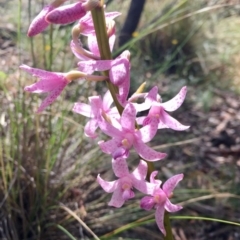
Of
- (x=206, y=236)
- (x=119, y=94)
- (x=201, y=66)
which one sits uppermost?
(x=119, y=94)

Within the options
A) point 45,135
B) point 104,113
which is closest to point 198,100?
point 45,135

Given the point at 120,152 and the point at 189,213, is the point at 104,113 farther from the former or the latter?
the point at 189,213

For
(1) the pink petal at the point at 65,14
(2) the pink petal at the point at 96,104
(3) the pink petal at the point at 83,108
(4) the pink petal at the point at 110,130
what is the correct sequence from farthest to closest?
(3) the pink petal at the point at 83,108, (2) the pink petal at the point at 96,104, (4) the pink petal at the point at 110,130, (1) the pink petal at the point at 65,14

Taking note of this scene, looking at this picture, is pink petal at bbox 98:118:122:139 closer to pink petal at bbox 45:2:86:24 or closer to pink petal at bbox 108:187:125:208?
→ pink petal at bbox 108:187:125:208

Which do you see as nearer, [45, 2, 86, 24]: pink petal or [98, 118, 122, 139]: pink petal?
[45, 2, 86, 24]: pink petal

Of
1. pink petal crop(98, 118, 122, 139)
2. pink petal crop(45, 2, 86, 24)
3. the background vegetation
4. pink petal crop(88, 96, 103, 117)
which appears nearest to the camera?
pink petal crop(45, 2, 86, 24)

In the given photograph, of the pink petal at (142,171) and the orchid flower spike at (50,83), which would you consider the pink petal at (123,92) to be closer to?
the orchid flower spike at (50,83)

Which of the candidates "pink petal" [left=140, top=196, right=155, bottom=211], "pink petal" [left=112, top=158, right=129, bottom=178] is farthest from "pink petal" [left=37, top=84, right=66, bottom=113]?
"pink petal" [left=140, top=196, right=155, bottom=211]

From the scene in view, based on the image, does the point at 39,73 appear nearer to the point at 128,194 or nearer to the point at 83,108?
the point at 83,108

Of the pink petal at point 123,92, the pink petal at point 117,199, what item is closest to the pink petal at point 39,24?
the pink petal at point 123,92
